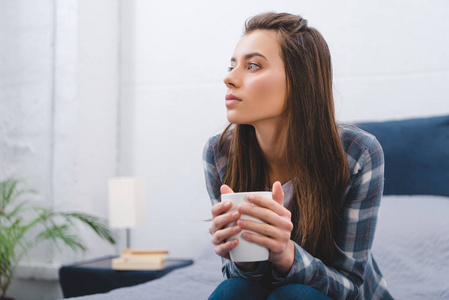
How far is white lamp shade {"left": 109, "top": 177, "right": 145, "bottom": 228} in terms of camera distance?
2.44 meters

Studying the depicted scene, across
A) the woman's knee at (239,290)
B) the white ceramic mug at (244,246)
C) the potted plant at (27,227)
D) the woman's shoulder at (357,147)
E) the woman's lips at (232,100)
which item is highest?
the woman's lips at (232,100)

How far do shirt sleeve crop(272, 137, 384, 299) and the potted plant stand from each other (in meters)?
1.53

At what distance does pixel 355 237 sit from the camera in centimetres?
110

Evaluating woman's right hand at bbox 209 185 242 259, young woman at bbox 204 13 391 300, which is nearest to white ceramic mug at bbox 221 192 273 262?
woman's right hand at bbox 209 185 242 259

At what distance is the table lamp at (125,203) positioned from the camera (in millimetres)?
2435

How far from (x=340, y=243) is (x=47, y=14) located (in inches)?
91.4

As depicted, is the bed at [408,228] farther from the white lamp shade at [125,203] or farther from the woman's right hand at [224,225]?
the woman's right hand at [224,225]

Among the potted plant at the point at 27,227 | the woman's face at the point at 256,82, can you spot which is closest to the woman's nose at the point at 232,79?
the woman's face at the point at 256,82

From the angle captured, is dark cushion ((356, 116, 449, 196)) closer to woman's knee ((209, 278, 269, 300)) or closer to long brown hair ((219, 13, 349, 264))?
long brown hair ((219, 13, 349, 264))

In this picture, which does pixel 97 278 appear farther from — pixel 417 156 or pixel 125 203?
pixel 417 156

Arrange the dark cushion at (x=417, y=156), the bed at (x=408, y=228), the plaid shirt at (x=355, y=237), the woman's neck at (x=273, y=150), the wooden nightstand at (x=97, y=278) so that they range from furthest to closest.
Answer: the wooden nightstand at (x=97, y=278)
the dark cushion at (x=417, y=156)
the bed at (x=408, y=228)
the woman's neck at (x=273, y=150)
the plaid shirt at (x=355, y=237)

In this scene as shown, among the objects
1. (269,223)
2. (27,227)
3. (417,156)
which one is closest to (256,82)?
(269,223)

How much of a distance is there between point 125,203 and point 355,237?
5.13ft

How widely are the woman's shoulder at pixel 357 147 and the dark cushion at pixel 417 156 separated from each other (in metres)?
1.08
